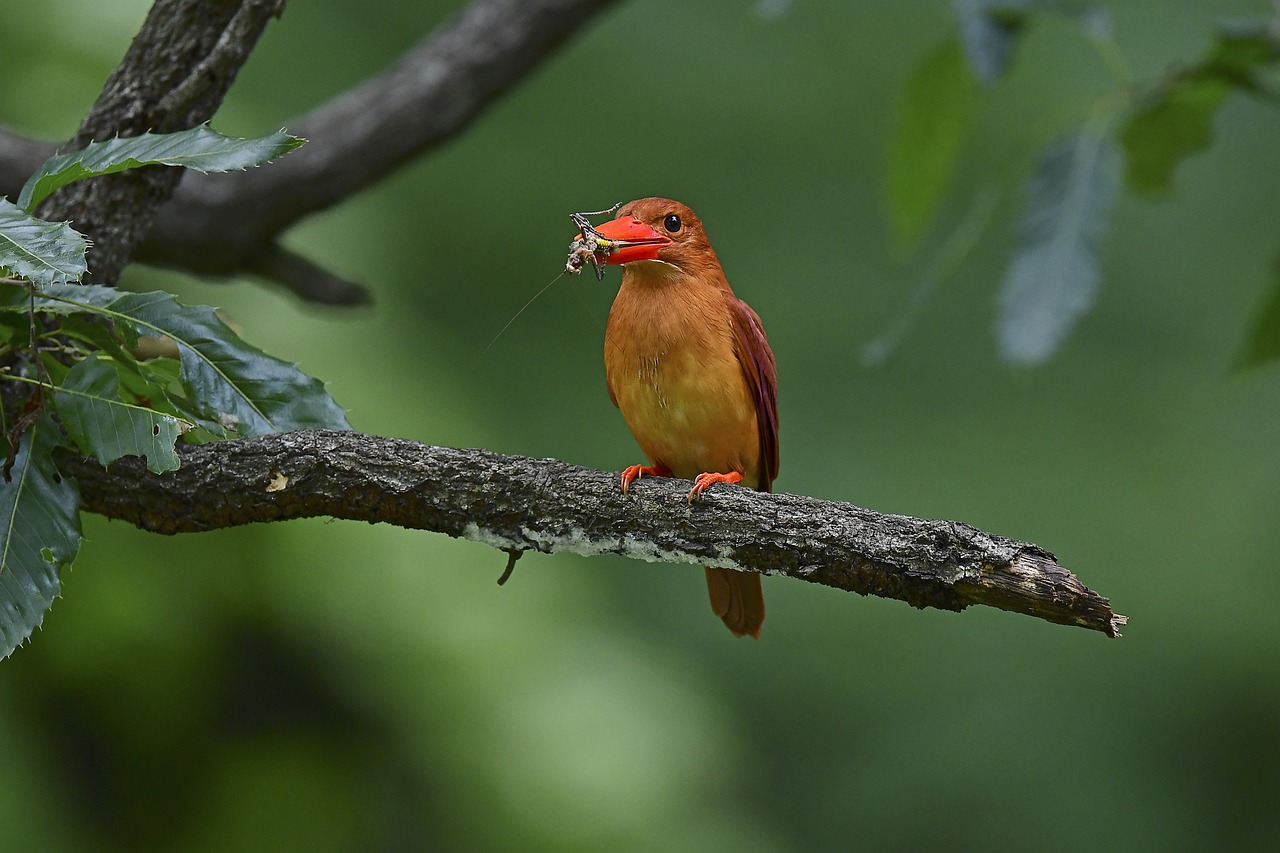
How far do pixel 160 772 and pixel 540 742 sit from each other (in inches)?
56.4

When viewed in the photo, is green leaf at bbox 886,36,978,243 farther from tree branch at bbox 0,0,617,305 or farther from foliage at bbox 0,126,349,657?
foliage at bbox 0,126,349,657

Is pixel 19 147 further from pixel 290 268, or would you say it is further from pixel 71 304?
pixel 71 304

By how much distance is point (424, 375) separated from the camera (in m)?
5.96

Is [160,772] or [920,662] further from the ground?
[920,662]

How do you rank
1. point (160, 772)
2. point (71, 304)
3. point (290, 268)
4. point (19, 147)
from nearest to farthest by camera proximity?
point (71, 304) < point (19, 147) < point (290, 268) < point (160, 772)

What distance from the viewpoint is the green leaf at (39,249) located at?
1555 millimetres

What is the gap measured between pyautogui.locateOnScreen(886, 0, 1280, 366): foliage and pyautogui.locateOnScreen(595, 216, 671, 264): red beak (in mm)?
628

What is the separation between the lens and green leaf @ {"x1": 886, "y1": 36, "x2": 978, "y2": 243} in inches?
112

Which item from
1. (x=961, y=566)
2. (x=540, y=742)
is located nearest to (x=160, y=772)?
(x=540, y=742)

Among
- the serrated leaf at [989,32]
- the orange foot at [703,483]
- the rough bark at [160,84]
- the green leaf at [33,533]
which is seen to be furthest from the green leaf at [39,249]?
the serrated leaf at [989,32]

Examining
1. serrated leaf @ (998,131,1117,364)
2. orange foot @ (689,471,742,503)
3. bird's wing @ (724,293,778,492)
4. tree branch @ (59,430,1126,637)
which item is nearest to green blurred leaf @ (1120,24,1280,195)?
serrated leaf @ (998,131,1117,364)

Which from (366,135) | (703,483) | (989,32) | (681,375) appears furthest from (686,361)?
(366,135)

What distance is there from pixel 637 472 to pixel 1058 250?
3.51ft

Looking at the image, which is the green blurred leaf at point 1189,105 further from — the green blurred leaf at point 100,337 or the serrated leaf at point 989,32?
the green blurred leaf at point 100,337
